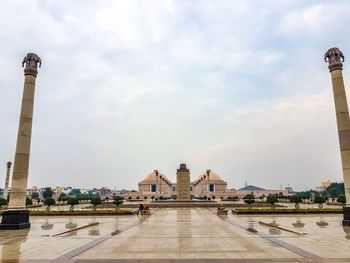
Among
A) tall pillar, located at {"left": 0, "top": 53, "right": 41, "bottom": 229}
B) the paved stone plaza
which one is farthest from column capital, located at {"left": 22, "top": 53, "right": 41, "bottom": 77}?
the paved stone plaza

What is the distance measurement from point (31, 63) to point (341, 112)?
2657cm

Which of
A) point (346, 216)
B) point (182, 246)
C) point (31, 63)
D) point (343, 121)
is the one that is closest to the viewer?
point (182, 246)

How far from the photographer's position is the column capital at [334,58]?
21516 millimetres

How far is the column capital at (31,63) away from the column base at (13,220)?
11.4 m

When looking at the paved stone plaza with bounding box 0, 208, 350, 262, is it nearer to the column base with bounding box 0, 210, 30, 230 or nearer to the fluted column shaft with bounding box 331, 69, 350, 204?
the column base with bounding box 0, 210, 30, 230

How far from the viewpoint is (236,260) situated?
10.0 meters

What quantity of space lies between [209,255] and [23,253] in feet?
27.7

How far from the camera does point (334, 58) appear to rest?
71.5 ft

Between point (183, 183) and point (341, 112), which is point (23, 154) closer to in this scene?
point (341, 112)

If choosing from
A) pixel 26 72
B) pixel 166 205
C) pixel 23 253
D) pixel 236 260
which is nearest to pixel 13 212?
pixel 23 253

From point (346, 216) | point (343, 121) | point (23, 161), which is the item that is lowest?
point (346, 216)

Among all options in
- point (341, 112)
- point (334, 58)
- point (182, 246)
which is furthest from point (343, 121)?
point (182, 246)

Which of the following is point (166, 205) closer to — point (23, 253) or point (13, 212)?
point (13, 212)

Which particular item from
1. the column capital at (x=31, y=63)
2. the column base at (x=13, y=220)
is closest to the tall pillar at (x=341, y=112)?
the column base at (x=13, y=220)
